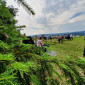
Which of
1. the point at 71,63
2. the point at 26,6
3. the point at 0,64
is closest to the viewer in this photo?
the point at 0,64

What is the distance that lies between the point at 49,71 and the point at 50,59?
0.13 metres

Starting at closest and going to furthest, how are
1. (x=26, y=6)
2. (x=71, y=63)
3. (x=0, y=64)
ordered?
1. (x=0, y=64)
2. (x=71, y=63)
3. (x=26, y=6)

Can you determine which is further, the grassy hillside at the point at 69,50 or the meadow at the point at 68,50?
the grassy hillside at the point at 69,50

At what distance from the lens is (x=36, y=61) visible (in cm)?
62

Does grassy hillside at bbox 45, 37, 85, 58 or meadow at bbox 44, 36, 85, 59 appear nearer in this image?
meadow at bbox 44, 36, 85, 59

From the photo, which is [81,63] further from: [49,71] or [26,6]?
[26,6]

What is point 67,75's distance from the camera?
546mm

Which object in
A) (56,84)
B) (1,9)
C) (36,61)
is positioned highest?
(1,9)

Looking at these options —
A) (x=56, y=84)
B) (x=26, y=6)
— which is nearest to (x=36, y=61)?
(x=56, y=84)

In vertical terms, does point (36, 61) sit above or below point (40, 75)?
above

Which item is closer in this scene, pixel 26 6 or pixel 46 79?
pixel 46 79

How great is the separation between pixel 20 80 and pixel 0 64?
0.67 ft

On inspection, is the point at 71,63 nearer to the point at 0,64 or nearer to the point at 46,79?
the point at 46,79

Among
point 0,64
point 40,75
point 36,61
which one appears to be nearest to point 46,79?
point 40,75
